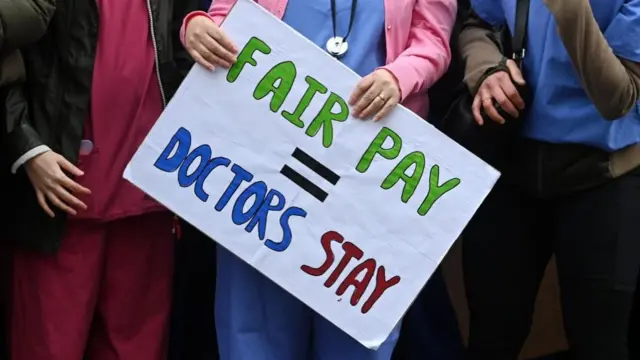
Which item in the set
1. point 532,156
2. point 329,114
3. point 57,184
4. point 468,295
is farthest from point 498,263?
point 57,184

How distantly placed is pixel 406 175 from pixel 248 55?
33cm

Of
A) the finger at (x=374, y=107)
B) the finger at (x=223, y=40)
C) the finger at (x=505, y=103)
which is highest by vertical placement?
the finger at (x=505, y=103)

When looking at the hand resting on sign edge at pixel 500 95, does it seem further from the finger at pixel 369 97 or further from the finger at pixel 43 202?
the finger at pixel 43 202

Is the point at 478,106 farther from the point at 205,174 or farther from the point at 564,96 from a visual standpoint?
the point at 205,174

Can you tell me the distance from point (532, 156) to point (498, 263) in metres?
0.22

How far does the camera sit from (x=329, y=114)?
152 cm

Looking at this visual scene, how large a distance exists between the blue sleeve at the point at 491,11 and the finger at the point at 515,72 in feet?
0.50

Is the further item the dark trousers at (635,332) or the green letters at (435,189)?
the dark trousers at (635,332)

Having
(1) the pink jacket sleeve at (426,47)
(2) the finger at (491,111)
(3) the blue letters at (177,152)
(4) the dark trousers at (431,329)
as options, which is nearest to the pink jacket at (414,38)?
(1) the pink jacket sleeve at (426,47)

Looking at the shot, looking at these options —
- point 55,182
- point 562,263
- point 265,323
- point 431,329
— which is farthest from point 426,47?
point 431,329

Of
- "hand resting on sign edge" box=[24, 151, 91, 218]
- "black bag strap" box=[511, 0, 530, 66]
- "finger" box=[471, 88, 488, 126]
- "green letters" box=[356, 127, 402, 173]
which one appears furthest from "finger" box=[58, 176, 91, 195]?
"black bag strap" box=[511, 0, 530, 66]

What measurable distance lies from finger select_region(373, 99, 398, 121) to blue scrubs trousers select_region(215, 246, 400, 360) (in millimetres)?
372

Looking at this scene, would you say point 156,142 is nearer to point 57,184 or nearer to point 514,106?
point 57,184

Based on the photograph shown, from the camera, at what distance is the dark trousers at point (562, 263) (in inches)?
62.6
